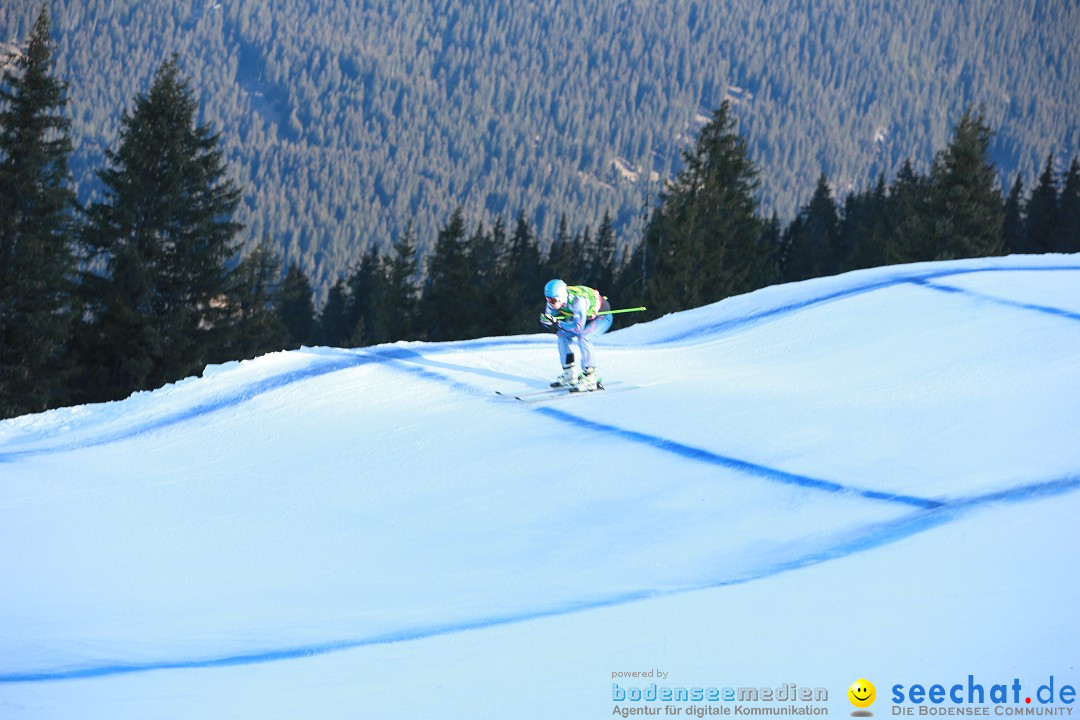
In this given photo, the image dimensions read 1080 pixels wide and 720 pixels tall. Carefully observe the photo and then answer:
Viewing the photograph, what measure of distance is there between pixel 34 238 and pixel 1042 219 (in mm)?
52125

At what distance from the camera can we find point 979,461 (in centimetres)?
730

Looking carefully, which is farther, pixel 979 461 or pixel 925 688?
pixel 979 461

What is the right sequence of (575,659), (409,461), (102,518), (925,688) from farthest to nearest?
(409,461)
(102,518)
(575,659)
(925,688)

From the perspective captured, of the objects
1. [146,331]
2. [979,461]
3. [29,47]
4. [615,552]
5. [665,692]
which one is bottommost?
[665,692]

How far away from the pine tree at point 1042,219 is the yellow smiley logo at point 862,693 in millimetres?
59755

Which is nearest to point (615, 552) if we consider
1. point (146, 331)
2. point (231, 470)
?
point (231, 470)

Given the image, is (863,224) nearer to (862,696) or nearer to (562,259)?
(562,259)

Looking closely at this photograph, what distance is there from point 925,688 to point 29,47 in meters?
23.5

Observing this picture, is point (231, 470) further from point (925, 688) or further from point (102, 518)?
point (925, 688)

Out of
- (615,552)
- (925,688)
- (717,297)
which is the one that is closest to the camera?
(925,688)

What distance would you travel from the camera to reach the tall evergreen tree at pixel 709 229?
36.2 metres

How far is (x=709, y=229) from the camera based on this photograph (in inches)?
1503

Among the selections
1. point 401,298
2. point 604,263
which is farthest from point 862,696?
point 604,263

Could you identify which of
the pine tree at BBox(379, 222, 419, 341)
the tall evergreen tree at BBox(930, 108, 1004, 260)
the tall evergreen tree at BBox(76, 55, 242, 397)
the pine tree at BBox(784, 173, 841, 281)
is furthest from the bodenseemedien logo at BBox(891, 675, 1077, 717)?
the pine tree at BBox(784, 173, 841, 281)
